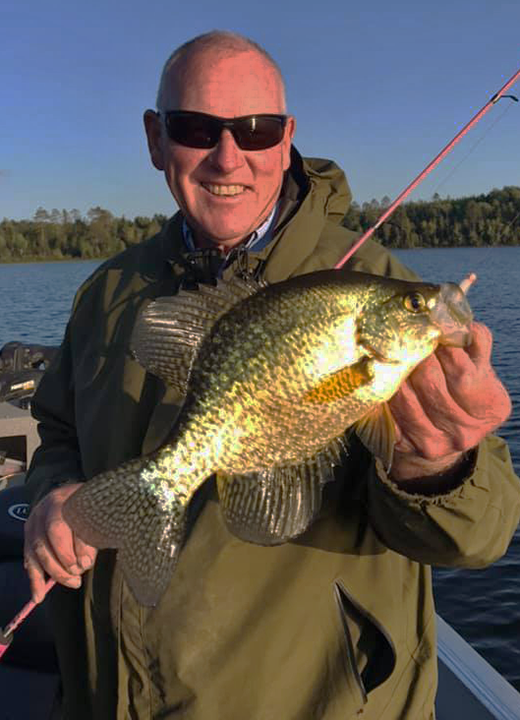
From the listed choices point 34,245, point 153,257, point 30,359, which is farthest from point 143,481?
point 34,245

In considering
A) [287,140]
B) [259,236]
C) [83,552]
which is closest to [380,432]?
[83,552]

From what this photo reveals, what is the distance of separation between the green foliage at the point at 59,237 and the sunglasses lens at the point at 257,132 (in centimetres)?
8594

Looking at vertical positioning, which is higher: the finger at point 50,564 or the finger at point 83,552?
the finger at point 83,552

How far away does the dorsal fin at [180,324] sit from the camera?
1965 mm

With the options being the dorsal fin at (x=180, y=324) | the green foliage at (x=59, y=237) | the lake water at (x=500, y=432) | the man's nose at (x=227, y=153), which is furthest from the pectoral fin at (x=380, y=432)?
the green foliage at (x=59, y=237)

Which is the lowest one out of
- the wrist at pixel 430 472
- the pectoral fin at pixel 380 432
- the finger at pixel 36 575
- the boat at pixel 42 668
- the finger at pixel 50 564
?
the boat at pixel 42 668

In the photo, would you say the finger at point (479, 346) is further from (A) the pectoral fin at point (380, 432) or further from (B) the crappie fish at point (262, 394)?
(A) the pectoral fin at point (380, 432)

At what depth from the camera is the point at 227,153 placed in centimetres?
253

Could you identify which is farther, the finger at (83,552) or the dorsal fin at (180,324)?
the finger at (83,552)

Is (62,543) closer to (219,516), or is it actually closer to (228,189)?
(219,516)

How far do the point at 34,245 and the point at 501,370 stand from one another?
85910 millimetres

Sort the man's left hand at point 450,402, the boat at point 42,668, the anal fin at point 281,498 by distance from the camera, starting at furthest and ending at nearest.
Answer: the boat at point 42,668, the anal fin at point 281,498, the man's left hand at point 450,402

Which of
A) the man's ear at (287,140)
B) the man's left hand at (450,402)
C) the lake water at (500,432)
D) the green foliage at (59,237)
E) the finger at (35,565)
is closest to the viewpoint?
the man's left hand at (450,402)

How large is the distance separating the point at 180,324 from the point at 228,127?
3.12 feet
